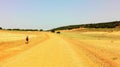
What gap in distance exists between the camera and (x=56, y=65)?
15.0 meters

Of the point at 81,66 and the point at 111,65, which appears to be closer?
the point at 81,66

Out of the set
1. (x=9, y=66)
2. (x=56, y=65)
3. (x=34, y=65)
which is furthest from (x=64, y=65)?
(x=9, y=66)

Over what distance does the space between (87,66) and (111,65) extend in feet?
6.69

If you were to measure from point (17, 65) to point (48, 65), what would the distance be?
164 centimetres

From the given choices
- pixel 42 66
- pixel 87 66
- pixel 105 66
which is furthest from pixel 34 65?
pixel 105 66

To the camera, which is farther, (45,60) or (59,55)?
(59,55)

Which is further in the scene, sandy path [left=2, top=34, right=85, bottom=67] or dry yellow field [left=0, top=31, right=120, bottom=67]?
dry yellow field [left=0, top=31, right=120, bottom=67]

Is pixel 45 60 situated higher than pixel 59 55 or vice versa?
pixel 45 60

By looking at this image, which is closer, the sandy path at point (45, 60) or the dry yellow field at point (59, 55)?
the sandy path at point (45, 60)

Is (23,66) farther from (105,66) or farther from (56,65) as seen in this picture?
(105,66)

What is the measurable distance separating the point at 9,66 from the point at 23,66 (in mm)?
739

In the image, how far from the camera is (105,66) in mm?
15539

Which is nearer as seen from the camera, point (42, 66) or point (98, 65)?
point (42, 66)

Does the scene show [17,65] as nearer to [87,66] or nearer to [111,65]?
[87,66]
